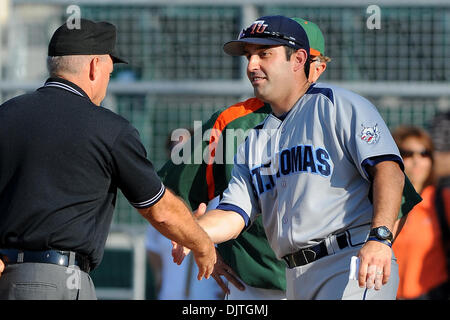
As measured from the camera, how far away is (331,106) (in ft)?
17.0

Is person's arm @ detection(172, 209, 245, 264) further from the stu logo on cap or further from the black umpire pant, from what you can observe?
the stu logo on cap

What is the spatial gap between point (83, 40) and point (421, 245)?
11.8 feet

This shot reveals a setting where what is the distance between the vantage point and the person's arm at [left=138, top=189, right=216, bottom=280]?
4.99m

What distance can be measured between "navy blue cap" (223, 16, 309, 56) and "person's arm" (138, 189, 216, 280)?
1.05m

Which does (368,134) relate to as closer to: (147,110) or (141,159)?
(141,159)

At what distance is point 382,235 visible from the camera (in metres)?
4.78

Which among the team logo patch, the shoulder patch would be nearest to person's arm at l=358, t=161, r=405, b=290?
the team logo patch

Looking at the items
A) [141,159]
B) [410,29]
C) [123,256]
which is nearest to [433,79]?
[410,29]

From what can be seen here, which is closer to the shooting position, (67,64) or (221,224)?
(67,64)

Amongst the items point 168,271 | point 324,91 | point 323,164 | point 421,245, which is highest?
point 324,91

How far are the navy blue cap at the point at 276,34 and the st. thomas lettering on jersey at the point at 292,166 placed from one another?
0.64 meters

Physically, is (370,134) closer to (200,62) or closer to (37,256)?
(37,256)

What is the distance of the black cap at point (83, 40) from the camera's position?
4973 millimetres

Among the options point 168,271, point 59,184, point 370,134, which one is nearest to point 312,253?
point 370,134
